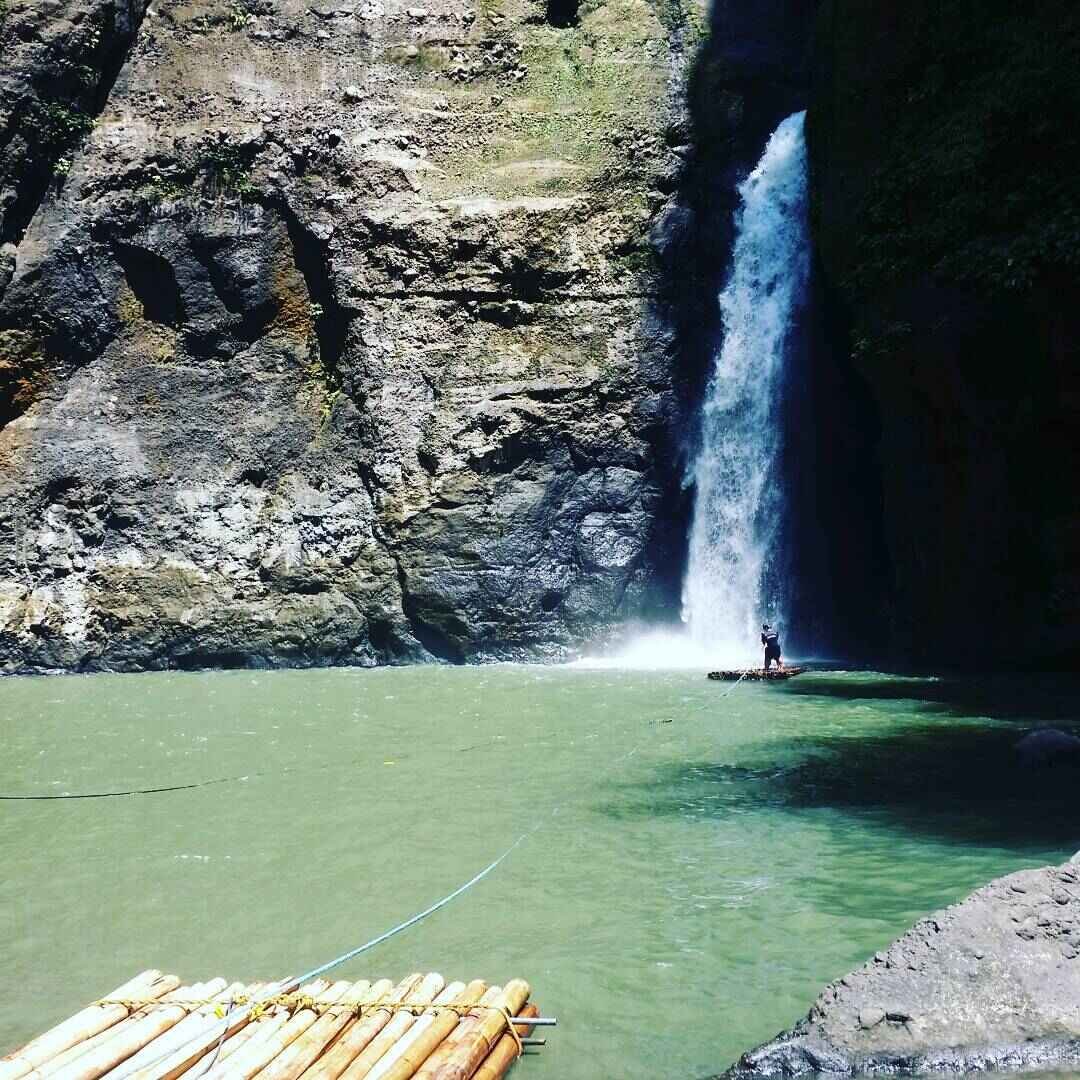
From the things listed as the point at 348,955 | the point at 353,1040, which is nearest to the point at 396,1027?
the point at 353,1040

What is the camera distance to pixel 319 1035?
16.5 ft

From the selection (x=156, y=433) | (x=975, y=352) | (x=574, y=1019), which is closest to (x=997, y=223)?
(x=975, y=352)

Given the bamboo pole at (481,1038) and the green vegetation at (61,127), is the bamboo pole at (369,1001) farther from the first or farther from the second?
the green vegetation at (61,127)

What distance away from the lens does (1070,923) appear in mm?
5465

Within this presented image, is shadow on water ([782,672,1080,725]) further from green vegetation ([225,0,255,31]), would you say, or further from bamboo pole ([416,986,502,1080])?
green vegetation ([225,0,255,31])

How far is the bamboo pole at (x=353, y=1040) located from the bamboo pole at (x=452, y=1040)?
11.9 inches

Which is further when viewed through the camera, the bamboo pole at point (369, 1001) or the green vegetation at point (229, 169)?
the green vegetation at point (229, 169)

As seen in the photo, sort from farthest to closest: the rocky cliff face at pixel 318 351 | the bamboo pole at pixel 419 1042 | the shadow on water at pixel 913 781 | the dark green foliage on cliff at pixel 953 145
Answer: the rocky cliff face at pixel 318 351, the dark green foliage on cliff at pixel 953 145, the shadow on water at pixel 913 781, the bamboo pole at pixel 419 1042

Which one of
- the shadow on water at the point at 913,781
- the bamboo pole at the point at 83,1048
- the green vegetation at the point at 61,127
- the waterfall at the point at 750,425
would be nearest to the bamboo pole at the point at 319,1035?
the bamboo pole at the point at 83,1048

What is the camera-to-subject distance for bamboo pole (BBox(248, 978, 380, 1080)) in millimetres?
4719

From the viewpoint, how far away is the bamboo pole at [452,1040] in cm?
476

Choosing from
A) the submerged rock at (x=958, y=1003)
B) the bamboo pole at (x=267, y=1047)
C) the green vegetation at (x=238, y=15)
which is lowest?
the bamboo pole at (x=267, y=1047)

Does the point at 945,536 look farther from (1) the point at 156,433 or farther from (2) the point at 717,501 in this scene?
(1) the point at 156,433

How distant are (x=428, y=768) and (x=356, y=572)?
13435 mm
